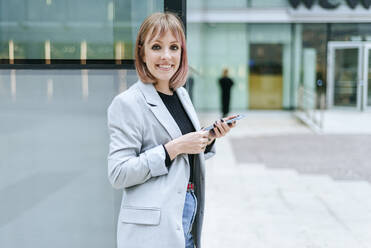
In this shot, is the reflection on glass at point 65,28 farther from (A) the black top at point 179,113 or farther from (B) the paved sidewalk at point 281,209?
(B) the paved sidewalk at point 281,209

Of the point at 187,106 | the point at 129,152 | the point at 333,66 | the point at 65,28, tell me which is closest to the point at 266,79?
the point at 333,66

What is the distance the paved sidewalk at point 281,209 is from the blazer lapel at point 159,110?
2.80m

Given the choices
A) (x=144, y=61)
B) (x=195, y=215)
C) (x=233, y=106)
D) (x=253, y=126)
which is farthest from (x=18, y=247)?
(x=233, y=106)

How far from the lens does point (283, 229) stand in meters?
4.97

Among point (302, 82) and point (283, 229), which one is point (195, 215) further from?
point (302, 82)

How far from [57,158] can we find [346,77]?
17333mm

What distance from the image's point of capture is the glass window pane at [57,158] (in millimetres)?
2877

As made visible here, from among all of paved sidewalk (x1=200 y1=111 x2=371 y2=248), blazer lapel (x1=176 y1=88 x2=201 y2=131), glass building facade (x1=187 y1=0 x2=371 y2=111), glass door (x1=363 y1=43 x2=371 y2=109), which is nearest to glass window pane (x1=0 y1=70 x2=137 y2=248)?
blazer lapel (x1=176 y1=88 x2=201 y2=131)

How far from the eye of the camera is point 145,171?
1.86 metres

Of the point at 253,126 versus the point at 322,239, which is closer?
the point at 322,239

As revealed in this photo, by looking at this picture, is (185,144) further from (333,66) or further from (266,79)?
(333,66)

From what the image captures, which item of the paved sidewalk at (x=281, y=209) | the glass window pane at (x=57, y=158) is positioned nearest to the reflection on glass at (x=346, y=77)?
the paved sidewalk at (x=281, y=209)

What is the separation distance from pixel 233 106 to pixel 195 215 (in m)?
17.4

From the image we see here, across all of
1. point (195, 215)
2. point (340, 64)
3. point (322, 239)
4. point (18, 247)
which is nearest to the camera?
point (195, 215)
